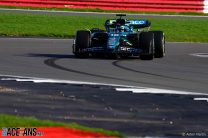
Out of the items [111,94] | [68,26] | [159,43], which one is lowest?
[68,26]

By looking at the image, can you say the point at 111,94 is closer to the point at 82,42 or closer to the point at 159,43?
the point at 82,42

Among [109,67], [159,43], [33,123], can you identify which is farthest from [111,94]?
[159,43]

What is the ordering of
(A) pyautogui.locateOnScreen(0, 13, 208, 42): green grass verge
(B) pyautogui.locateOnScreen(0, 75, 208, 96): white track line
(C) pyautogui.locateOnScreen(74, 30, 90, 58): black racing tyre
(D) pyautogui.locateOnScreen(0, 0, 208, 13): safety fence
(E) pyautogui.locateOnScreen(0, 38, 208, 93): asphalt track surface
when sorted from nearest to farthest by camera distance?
(B) pyautogui.locateOnScreen(0, 75, 208, 96): white track line → (E) pyautogui.locateOnScreen(0, 38, 208, 93): asphalt track surface → (C) pyautogui.locateOnScreen(74, 30, 90, 58): black racing tyre → (A) pyautogui.locateOnScreen(0, 13, 208, 42): green grass verge → (D) pyautogui.locateOnScreen(0, 0, 208, 13): safety fence

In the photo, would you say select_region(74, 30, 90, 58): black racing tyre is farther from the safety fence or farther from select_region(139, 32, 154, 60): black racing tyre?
the safety fence

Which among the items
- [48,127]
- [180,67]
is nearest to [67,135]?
[48,127]

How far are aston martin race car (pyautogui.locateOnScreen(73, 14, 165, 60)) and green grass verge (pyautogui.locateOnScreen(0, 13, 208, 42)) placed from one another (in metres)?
8.52

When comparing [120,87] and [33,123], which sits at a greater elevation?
[33,123]

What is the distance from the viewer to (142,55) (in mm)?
20328

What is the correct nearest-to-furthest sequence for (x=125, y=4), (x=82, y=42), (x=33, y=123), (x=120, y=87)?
(x=33, y=123) → (x=120, y=87) → (x=82, y=42) → (x=125, y=4)

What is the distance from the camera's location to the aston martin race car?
2003 centimetres

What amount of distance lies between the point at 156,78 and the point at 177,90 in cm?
215

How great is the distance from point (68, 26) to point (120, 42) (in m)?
12.4

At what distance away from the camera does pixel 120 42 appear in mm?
20297

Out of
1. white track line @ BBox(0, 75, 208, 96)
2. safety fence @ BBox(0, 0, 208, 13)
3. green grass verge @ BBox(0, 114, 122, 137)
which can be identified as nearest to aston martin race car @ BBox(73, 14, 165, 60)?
white track line @ BBox(0, 75, 208, 96)
